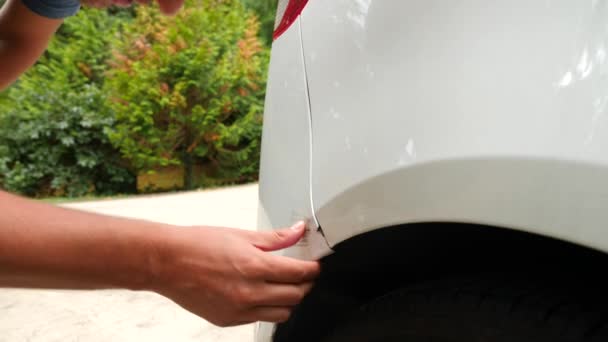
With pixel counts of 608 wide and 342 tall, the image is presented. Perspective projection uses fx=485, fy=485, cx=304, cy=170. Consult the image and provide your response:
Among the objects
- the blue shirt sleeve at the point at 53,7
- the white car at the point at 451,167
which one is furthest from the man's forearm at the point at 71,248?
the blue shirt sleeve at the point at 53,7

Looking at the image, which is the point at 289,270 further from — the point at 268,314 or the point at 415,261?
the point at 415,261

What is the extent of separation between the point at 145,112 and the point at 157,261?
700 centimetres

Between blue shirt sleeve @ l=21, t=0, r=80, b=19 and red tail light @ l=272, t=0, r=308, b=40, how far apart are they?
83cm

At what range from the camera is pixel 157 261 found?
82 centimetres

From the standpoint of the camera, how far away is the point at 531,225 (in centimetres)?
56

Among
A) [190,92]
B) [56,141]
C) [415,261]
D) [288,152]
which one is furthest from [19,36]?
[56,141]

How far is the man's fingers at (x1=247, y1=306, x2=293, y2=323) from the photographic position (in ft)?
2.91

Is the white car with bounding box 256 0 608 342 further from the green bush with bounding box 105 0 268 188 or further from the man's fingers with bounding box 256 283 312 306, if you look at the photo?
the green bush with bounding box 105 0 268 188

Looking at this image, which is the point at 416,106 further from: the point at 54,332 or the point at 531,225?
the point at 54,332

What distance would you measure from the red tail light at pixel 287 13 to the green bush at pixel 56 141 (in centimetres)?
729

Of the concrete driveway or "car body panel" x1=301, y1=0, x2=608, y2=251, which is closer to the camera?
"car body panel" x1=301, y1=0, x2=608, y2=251

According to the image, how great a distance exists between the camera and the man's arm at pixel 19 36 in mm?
1677

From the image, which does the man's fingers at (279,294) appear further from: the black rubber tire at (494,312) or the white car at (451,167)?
the black rubber tire at (494,312)

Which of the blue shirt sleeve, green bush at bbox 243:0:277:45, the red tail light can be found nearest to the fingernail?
the red tail light
